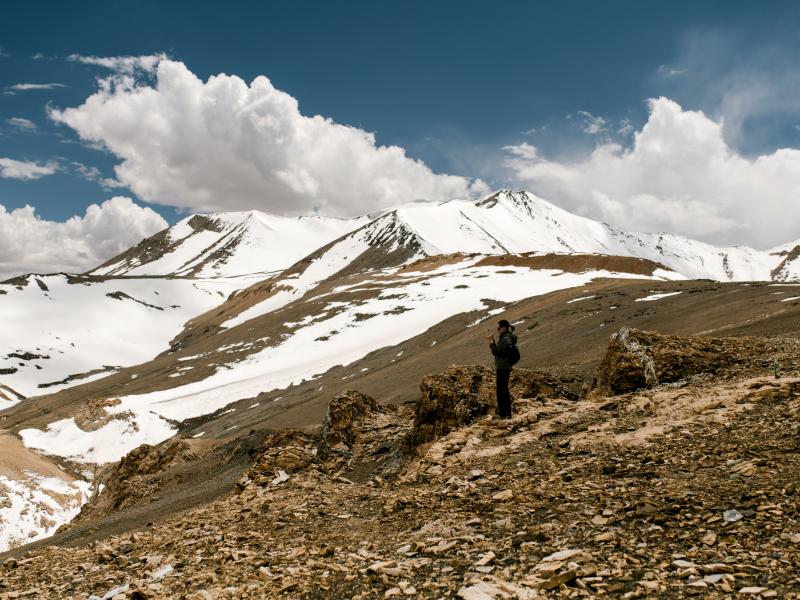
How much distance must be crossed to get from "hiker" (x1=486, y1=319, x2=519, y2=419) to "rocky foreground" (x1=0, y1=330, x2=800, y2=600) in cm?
52

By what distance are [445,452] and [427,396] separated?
3381mm

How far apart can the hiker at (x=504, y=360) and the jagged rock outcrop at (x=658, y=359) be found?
3266mm

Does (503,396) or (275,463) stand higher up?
(503,396)

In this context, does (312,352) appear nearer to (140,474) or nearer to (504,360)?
(140,474)

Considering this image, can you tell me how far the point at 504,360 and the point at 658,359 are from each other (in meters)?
4.65

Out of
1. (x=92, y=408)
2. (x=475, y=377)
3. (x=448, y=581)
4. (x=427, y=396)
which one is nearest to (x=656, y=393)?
(x=475, y=377)

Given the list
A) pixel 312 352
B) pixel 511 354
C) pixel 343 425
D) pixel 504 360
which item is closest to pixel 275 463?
pixel 343 425

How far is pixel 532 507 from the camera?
8.95 meters

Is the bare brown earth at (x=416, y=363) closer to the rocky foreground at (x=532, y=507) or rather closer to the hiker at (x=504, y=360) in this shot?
the rocky foreground at (x=532, y=507)

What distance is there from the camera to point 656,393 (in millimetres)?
13742

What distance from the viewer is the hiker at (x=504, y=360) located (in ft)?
46.4

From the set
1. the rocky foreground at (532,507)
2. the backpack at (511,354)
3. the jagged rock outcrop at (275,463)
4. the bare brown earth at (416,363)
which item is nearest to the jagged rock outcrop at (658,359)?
the rocky foreground at (532,507)

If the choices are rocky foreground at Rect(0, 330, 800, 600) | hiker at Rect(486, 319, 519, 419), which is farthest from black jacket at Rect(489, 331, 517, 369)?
rocky foreground at Rect(0, 330, 800, 600)

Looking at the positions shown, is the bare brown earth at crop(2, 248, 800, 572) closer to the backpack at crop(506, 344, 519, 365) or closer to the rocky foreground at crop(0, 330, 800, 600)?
the rocky foreground at crop(0, 330, 800, 600)
